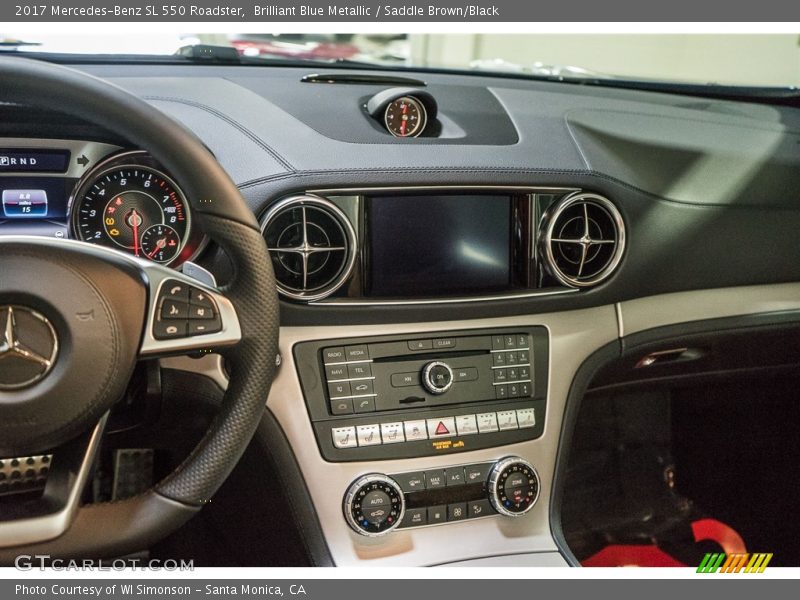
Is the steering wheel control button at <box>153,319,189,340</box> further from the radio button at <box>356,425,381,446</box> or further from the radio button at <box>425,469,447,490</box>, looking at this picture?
the radio button at <box>425,469,447,490</box>

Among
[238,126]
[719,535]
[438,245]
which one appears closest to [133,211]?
[238,126]

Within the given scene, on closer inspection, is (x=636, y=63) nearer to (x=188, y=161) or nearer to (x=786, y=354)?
(x=786, y=354)

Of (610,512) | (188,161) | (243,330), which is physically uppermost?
(188,161)

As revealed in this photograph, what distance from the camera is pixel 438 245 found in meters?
1.54

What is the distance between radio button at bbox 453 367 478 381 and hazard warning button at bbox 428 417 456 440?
8cm

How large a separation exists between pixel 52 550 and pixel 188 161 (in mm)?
541

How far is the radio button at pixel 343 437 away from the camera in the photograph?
4.85ft

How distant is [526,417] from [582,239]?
375 millimetres

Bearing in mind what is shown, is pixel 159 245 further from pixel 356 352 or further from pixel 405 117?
pixel 405 117

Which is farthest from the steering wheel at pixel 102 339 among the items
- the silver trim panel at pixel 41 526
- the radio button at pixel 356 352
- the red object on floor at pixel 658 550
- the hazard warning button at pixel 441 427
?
the red object on floor at pixel 658 550

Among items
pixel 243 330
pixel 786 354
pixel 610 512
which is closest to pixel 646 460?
pixel 610 512

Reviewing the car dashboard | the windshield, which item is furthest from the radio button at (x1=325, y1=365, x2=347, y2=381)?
the windshield

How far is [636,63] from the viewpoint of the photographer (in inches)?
82.8

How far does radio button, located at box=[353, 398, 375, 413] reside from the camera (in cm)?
148
